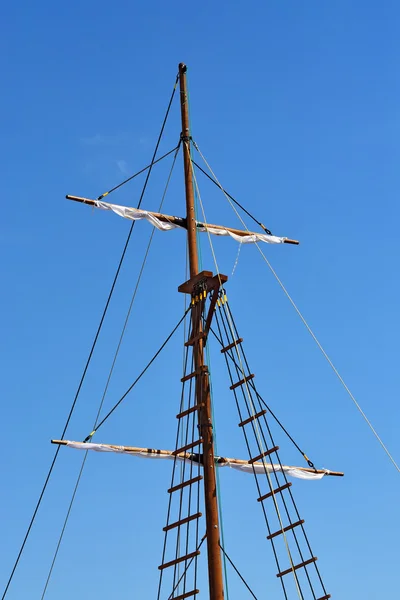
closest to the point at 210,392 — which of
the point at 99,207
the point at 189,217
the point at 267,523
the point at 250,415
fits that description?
the point at 250,415

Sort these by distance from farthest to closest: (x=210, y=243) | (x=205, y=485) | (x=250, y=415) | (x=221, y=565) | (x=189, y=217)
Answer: (x=189, y=217)
(x=210, y=243)
(x=250, y=415)
(x=205, y=485)
(x=221, y=565)

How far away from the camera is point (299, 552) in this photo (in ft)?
61.5

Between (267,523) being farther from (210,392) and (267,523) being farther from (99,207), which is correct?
(99,207)

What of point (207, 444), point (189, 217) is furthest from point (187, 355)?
point (189, 217)

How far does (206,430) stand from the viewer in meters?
18.9

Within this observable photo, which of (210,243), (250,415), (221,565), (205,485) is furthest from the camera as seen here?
(210,243)

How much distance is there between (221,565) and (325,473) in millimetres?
7344

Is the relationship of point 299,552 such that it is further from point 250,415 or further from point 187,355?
point 187,355

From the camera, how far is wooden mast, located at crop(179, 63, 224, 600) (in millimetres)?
17062

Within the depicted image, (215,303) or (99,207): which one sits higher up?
(99,207)

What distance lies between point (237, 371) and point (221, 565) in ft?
16.5

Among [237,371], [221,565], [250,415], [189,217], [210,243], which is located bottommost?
[221,565]

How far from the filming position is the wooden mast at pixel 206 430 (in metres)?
17.1

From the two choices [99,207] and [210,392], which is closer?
[210,392]
